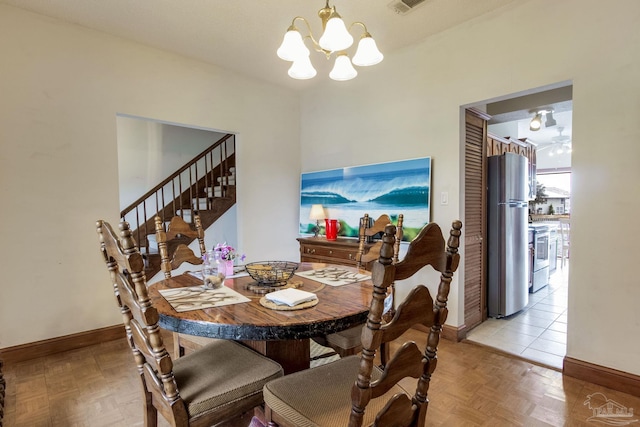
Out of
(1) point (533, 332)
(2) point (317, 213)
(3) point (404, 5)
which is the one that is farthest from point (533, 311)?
(3) point (404, 5)

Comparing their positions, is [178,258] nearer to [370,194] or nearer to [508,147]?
[370,194]

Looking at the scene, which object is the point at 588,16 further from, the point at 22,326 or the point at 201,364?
the point at 22,326

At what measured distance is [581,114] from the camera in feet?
7.30

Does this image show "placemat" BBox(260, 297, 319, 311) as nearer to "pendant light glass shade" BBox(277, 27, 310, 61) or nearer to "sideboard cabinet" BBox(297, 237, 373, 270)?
"pendant light glass shade" BBox(277, 27, 310, 61)

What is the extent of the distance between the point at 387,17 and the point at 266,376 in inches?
109

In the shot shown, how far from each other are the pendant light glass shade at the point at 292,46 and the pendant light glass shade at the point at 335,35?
14 cm

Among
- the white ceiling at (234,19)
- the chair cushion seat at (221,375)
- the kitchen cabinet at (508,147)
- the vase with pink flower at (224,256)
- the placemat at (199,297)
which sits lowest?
the chair cushion seat at (221,375)

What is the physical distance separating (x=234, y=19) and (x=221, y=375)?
2.65 meters

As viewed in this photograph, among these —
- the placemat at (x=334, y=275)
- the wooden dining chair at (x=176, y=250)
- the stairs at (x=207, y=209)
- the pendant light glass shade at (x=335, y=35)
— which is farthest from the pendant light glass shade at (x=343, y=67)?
the stairs at (x=207, y=209)

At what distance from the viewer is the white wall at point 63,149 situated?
2.53 metres

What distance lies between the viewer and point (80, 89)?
279 centimetres

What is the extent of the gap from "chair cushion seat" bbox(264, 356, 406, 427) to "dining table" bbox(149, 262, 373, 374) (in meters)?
0.18

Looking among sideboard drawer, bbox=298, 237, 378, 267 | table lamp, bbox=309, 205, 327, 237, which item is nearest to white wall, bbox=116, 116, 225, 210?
table lamp, bbox=309, 205, 327, 237

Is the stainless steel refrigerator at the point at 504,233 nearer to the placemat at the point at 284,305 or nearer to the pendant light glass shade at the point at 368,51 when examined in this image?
the pendant light glass shade at the point at 368,51
